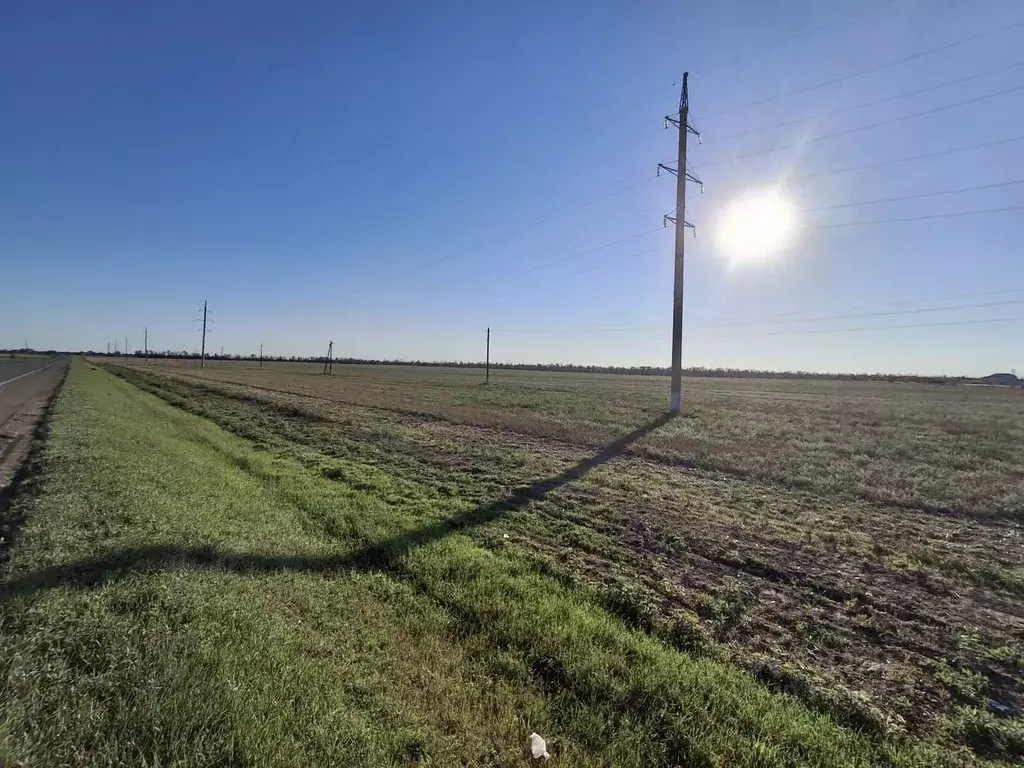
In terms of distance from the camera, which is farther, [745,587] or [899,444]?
[899,444]

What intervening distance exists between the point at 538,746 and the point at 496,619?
149 cm

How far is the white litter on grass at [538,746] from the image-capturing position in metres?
2.86

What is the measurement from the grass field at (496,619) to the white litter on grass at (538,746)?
0.06 meters

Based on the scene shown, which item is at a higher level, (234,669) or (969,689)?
(234,669)

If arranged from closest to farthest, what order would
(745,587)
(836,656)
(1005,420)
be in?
(836,656) < (745,587) < (1005,420)

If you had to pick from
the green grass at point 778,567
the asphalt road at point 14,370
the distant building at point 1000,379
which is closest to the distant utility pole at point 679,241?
the green grass at point 778,567

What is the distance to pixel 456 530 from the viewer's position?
23.0ft

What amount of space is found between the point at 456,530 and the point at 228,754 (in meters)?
4.48

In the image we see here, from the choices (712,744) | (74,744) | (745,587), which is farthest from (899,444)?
(74,744)

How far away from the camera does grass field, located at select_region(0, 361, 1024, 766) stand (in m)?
2.92

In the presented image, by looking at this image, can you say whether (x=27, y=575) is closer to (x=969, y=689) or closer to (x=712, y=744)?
(x=712, y=744)

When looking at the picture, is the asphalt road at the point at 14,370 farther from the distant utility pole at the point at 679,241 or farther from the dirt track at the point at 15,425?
the distant utility pole at the point at 679,241

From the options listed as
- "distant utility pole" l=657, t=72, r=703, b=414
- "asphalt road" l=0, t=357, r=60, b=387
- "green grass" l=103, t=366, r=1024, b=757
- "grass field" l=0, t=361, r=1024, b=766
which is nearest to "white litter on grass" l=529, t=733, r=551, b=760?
"grass field" l=0, t=361, r=1024, b=766

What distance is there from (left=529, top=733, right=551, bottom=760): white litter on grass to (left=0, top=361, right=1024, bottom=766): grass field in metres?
0.06
